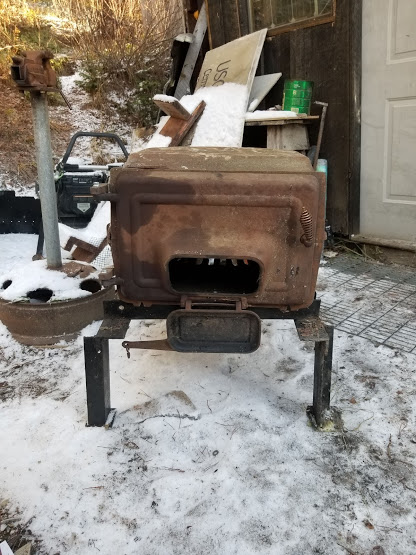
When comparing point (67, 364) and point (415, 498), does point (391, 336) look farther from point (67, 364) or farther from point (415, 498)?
point (67, 364)

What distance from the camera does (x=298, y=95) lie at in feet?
14.8

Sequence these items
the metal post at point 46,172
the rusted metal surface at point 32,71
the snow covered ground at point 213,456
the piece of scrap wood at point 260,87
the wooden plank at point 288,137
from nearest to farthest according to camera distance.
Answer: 1. the snow covered ground at point 213,456
2. the rusted metal surface at point 32,71
3. the metal post at point 46,172
4. the wooden plank at point 288,137
5. the piece of scrap wood at point 260,87

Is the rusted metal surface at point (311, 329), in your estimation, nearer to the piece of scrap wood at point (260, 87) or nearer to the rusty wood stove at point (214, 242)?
the rusty wood stove at point (214, 242)

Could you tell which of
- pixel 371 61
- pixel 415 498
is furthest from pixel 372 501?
pixel 371 61

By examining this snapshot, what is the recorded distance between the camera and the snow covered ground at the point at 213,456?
1610mm

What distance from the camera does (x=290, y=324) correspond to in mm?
3145

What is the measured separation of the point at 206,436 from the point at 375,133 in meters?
3.40

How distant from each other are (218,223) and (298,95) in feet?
10.5

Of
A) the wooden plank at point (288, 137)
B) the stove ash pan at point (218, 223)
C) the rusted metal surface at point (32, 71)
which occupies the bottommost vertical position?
the stove ash pan at point (218, 223)

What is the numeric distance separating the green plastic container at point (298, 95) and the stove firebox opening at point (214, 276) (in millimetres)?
2632

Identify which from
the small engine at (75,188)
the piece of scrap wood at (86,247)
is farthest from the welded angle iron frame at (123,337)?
the small engine at (75,188)

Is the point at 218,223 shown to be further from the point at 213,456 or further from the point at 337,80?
the point at 337,80

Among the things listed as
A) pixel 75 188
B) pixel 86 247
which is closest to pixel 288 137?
pixel 75 188

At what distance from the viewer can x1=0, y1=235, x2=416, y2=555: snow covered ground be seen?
161 centimetres
